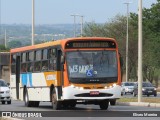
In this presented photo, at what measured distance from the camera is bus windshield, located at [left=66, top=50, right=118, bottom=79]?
3059cm

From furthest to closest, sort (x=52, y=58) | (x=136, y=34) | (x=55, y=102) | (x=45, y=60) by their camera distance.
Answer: (x=136, y=34) → (x=45, y=60) → (x=52, y=58) → (x=55, y=102)

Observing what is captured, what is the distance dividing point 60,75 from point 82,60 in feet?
4.43

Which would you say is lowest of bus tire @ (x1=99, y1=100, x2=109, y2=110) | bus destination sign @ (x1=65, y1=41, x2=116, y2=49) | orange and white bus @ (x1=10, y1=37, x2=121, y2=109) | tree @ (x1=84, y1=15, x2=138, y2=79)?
bus tire @ (x1=99, y1=100, x2=109, y2=110)

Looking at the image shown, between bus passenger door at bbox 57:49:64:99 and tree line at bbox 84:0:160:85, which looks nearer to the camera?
bus passenger door at bbox 57:49:64:99

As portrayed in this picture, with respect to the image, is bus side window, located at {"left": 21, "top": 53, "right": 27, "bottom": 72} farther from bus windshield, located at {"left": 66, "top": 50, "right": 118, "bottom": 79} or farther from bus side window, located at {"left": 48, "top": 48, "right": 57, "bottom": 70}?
bus windshield, located at {"left": 66, "top": 50, "right": 118, "bottom": 79}

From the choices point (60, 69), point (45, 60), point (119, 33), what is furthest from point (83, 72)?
point (119, 33)

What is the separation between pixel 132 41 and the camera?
302ft

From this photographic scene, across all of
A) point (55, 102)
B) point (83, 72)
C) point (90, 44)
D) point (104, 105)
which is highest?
point (90, 44)

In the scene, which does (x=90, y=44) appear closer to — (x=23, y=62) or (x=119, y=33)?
(x=23, y=62)

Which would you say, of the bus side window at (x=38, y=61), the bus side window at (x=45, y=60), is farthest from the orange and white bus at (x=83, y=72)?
the bus side window at (x=38, y=61)

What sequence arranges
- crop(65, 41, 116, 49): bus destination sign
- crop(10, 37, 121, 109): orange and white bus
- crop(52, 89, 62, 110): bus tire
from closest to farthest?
1. crop(10, 37, 121, 109): orange and white bus
2. crop(65, 41, 116, 49): bus destination sign
3. crop(52, 89, 62, 110): bus tire

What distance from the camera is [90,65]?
3064cm

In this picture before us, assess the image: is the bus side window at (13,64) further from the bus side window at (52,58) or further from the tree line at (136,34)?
the tree line at (136,34)

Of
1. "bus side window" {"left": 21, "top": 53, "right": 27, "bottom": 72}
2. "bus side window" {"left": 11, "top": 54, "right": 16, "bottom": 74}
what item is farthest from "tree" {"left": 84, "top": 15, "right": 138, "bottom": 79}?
"bus side window" {"left": 21, "top": 53, "right": 27, "bottom": 72}
